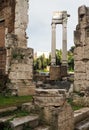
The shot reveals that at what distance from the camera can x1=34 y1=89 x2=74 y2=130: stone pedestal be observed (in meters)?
5.66

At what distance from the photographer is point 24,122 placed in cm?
547

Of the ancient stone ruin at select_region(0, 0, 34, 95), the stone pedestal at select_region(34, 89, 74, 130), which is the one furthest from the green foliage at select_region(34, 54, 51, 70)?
the stone pedestal at select_region(34, 89, 74, 130)

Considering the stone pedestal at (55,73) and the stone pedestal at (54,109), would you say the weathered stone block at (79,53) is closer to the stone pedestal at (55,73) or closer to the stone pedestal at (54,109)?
the stone pedestal at (54,109)

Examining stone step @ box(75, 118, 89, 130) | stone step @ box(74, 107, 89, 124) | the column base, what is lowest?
stone step @ box(75, 118, 89, 130)

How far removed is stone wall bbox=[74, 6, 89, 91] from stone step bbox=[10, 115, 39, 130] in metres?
3.36

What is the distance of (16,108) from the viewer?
6.86 meters

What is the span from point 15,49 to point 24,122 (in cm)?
558

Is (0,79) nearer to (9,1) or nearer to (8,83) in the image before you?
(8,83)

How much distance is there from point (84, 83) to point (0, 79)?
3.51 m

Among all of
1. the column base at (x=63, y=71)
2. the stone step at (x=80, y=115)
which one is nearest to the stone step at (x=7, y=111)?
the stone step at (x=80, y=115)

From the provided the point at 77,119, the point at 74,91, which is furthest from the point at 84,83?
the point at 77,119

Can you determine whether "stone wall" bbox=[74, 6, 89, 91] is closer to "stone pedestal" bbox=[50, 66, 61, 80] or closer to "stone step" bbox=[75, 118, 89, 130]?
"stone step" bbox=[75, 118, 89, 130]

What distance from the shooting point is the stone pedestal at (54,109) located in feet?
18.6

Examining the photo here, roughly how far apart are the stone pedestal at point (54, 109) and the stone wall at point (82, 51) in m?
2.77
